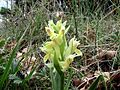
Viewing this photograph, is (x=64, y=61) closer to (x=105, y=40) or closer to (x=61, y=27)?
(x=61, y=27)

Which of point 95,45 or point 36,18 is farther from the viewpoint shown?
point 36,18

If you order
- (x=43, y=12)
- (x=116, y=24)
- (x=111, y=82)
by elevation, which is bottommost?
(x=111, y=82)

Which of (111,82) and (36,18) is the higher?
(36,18)

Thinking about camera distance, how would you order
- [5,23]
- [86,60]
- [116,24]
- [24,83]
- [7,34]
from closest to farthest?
1. [24,83]
2. [86,60]
3. [116,24]
4. [7,34]
5. [5,23]

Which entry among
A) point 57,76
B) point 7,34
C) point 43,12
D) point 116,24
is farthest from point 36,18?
point 57,76

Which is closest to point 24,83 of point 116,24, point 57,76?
point 57,76

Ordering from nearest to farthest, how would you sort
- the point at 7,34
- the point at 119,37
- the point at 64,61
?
the point at 64,61, the point at 119,37, the point at 7,34

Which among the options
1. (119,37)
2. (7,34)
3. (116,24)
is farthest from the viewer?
(7,34)

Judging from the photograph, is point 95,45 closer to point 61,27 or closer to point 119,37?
point 119,37

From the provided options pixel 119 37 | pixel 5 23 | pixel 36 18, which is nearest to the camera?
pixel 119 37
